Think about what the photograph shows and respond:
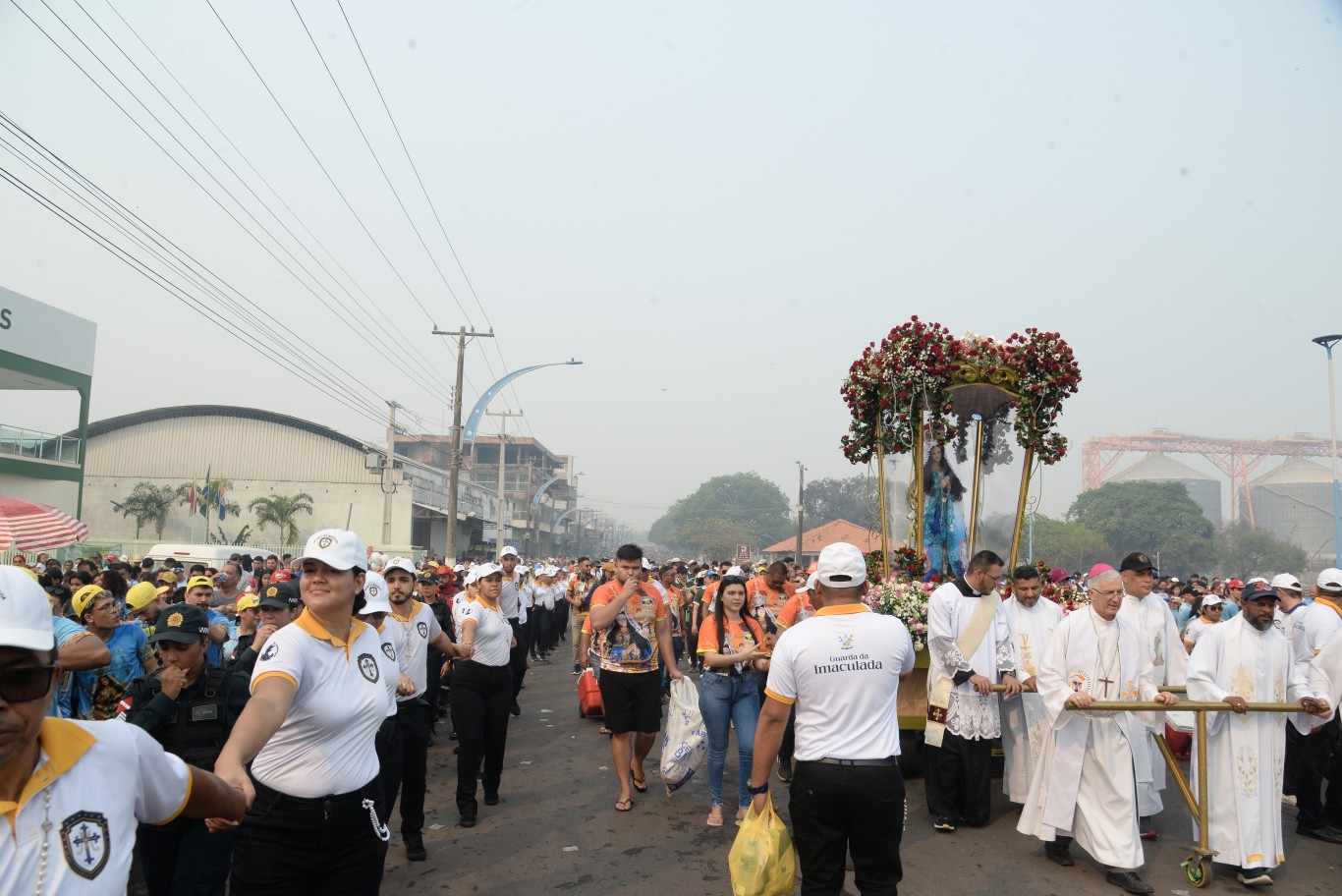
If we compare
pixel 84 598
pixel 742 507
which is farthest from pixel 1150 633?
pixel 742 507

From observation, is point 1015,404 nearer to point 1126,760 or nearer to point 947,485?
point 947,485

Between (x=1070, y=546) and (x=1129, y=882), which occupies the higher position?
(x=1070, y=546)

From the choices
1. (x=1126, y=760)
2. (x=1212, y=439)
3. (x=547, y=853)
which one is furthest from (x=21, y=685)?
(x=1212, y=439)

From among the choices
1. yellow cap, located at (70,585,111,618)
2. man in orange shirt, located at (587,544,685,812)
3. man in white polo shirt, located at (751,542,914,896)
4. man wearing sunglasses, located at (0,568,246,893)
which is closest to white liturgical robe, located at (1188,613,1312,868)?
man in white polo shirt, located at (751,542,914,896)

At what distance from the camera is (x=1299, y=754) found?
7406 mm

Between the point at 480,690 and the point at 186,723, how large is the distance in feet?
9.31

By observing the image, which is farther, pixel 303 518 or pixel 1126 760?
pixel 303 518

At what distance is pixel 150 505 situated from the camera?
41.5 meters

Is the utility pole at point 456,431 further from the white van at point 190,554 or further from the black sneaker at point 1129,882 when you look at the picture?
the black sneaker at point 1129,882

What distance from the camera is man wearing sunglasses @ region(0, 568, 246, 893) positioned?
1711mm

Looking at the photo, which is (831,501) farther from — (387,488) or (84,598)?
(84,598)

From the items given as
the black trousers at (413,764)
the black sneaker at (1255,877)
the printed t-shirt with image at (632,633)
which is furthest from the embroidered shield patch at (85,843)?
the black sneaker at (1255,877)

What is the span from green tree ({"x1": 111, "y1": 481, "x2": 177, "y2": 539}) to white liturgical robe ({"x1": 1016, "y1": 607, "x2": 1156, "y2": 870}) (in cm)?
Result: 4349

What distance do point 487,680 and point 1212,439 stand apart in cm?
18288
